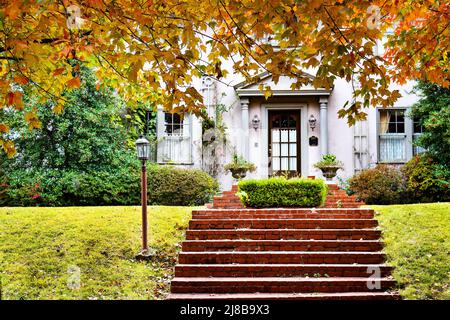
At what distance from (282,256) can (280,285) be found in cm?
98

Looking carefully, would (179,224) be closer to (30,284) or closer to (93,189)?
(30,284)

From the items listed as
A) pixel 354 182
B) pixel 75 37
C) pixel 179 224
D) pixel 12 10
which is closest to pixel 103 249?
pixel 179 224

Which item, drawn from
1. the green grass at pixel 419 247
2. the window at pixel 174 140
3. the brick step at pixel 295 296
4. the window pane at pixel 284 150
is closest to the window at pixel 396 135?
the window pane at pixel 284 150

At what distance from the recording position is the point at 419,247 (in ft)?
28.5

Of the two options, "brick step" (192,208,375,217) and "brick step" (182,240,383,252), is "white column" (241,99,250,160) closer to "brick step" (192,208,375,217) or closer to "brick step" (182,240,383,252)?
"brick step" (192,208,375,217)

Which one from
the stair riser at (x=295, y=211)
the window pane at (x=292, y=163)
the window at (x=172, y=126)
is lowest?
the stair riser at (x=295, y=211)

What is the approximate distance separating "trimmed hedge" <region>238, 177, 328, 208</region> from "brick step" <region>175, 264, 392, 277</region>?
12.0ft

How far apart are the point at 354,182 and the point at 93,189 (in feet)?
25.9

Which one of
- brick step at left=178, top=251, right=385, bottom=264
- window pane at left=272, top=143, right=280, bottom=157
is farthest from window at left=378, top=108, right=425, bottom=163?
brick step at left=178, top=251, right=385, bottom=264

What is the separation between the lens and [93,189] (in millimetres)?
14305

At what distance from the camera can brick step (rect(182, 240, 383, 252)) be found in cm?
923

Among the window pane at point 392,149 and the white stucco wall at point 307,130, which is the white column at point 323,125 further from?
the window pane at point 392,149

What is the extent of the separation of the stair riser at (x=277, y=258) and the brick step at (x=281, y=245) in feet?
1.35

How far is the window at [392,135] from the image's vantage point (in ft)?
54.2
